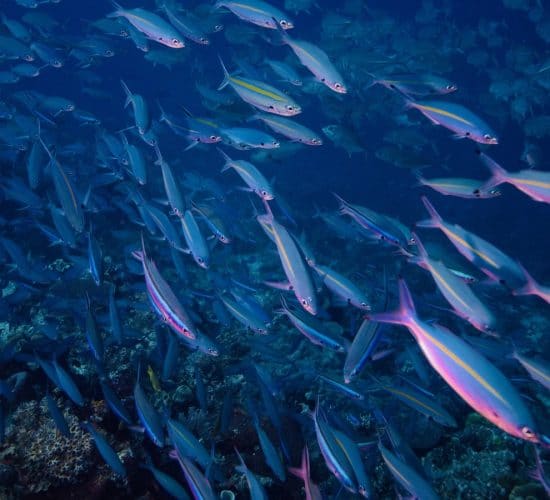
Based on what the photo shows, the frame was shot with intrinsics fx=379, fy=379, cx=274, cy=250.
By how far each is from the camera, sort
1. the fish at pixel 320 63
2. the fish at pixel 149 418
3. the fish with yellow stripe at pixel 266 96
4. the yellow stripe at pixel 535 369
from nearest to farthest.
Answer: the fish at pixel 149 418 < the yellow stripe at pixel 535 369 < the fish with yellow stripe at pixel 266 96 < the fish at pixel 320 63

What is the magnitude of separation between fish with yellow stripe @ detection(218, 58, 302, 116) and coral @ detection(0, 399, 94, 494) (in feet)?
15.6

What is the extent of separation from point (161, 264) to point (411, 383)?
727 centimetres

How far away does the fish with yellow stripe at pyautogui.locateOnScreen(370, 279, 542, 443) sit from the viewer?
80.3 inches

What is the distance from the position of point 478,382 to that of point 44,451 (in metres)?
4.44

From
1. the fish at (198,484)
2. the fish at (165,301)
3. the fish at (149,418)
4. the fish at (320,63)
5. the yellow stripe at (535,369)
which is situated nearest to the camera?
the fish at (198,484)

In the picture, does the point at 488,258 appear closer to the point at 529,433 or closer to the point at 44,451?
the point at 529,433

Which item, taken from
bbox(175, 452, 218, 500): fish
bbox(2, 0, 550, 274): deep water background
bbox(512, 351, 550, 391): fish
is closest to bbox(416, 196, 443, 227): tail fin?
bbox(512, 351, 550, 391): fish

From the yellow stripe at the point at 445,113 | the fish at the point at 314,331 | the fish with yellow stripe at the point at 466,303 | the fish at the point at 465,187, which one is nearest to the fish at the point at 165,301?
the fish at the point at 314,331

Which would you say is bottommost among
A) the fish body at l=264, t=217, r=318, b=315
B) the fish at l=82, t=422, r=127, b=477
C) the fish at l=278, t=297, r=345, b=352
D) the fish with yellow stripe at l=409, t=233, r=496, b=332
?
the fish at l=82, t=422, r=127, b=477

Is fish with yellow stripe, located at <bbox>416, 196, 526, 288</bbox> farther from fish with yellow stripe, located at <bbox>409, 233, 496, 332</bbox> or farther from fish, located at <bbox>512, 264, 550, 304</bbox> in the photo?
fish with yellow stripe, located at <bbox>409, 233, 496, 332</bbox>

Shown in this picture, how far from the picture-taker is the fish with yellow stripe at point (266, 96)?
17.6 ft

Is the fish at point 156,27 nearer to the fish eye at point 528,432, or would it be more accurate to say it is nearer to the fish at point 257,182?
the fish at point 257,182

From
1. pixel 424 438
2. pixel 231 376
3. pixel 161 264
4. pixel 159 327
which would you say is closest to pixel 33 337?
pixel 159 327

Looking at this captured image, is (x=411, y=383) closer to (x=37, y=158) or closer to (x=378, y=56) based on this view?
(x=37, y=158)
